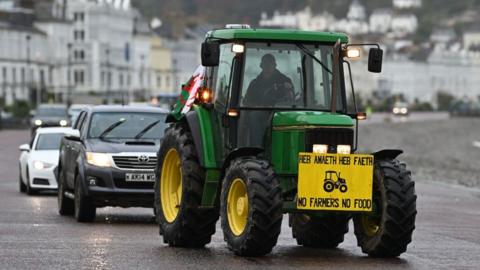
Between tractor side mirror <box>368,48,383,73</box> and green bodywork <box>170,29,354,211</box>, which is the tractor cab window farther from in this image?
tractor side mirror <box>368,48,383,73</box>

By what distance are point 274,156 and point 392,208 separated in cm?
148

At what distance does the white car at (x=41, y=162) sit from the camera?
3325 centimetres

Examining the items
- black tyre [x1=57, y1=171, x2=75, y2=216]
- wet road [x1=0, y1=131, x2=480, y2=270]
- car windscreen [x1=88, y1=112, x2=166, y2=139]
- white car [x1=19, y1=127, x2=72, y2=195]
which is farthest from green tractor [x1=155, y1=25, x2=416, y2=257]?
white car [x1=19, y1=127, x2=72, y2=195]

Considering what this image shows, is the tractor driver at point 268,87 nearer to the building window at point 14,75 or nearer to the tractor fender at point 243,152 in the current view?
the tractor fender at point 243,152

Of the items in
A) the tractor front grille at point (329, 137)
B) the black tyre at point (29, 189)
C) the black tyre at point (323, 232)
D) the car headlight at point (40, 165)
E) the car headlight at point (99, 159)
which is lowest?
the black tyre at point (29, 189)

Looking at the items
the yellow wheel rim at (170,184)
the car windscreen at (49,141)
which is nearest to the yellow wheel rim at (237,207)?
the yellow wheel rim at (170,184)

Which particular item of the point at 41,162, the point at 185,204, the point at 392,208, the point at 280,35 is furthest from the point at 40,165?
the point at 392,208

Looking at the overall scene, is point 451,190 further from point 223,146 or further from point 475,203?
point 223,146

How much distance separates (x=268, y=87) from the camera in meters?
18.8

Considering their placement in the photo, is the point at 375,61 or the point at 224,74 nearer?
the point at 375,61

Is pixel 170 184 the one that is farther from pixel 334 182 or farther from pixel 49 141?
pixel 49 141

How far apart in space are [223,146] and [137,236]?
258cm

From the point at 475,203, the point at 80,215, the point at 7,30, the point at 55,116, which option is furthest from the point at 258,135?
the point at 7,30

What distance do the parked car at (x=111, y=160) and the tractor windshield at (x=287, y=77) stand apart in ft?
17.9
